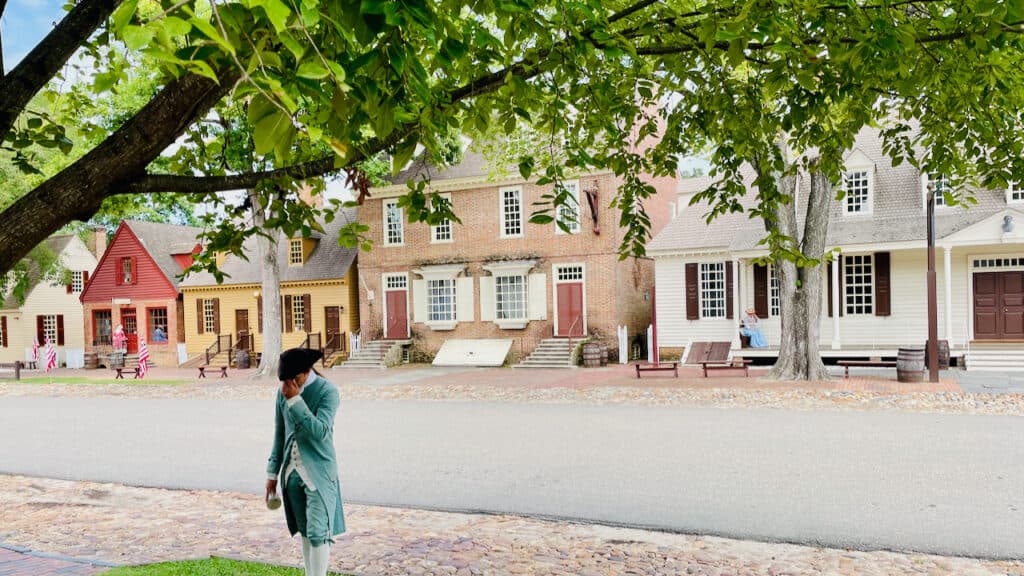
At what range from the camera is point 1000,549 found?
616cm

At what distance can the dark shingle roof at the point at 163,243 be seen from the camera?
38.7 metres

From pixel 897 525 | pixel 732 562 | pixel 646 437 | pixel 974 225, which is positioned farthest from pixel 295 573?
pixel 974 225

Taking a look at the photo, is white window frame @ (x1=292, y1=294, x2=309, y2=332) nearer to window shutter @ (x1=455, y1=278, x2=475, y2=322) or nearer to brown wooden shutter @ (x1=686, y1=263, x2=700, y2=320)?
window shutter @ (x1=455, y1=278, x2=475, y2=322)

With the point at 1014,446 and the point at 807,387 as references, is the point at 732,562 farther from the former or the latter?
the point at 807,387

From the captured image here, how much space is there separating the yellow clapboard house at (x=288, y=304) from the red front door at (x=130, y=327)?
12.0ft

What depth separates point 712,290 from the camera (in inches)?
1033

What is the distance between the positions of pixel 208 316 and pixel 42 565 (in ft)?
107

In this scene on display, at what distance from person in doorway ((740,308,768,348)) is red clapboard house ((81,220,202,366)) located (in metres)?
26.6

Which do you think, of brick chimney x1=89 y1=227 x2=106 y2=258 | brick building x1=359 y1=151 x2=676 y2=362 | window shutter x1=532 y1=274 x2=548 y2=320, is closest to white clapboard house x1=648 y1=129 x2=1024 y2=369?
brick building x1=359 y1=151 x2=676 y2=362

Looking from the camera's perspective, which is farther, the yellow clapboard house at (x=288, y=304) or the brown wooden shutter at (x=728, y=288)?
the yellow clapboard house at (x=288, y=304)

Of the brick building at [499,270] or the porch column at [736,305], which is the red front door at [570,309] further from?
the porch column at [736,305]

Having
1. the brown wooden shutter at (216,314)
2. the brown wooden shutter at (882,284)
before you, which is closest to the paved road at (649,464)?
the brown wooden shutter at (882,284)

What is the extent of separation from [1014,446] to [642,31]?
8690mm

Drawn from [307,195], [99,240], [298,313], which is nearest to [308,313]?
[298,313]
